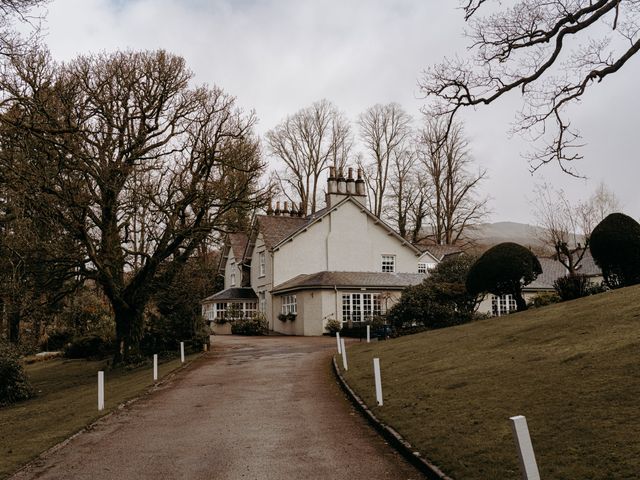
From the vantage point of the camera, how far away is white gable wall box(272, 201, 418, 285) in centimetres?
4553

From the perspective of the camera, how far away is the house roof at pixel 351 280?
133ft

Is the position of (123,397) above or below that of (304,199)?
below

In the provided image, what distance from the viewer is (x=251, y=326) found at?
44.4 meters

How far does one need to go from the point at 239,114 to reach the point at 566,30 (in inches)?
688

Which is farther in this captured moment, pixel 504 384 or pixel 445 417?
pixel 504 384

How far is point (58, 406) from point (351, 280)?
2585 cm

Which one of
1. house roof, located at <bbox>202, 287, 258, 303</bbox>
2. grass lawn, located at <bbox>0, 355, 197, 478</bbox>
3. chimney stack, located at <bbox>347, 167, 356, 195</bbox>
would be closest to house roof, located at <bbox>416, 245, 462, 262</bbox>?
chimney stack, located at <bbox>347, 167, 356, 195</bbox>

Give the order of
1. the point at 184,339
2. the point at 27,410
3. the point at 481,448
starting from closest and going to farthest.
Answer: the point at 481,448, the point at 27,410, the point at 184,339

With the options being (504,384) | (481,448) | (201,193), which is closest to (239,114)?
(201,193)

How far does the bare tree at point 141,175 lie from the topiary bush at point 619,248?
46.0 feet

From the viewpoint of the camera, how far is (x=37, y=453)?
34.1 feet

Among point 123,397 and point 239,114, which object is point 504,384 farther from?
point 239,114

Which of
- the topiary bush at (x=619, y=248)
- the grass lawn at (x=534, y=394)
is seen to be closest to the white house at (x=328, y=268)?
the topiary bush at (x=619, y=248)

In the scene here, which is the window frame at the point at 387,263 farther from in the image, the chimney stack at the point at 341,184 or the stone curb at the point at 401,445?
the stone curb at the point at 401,445
